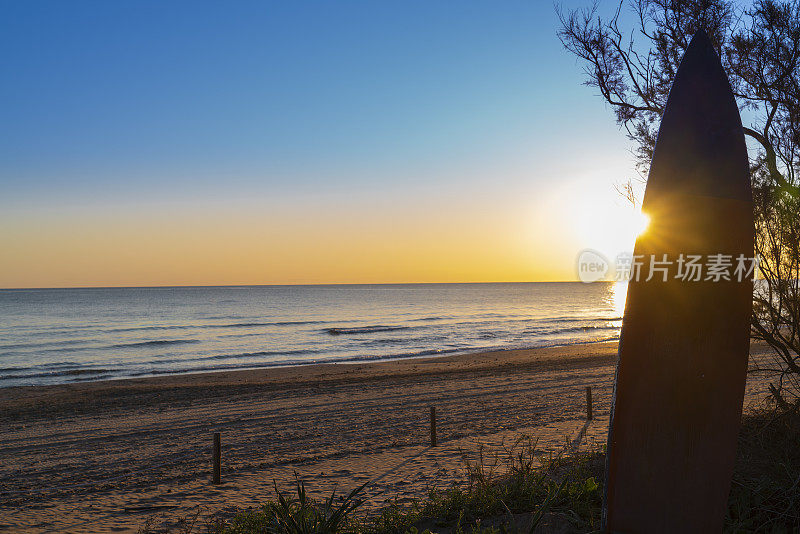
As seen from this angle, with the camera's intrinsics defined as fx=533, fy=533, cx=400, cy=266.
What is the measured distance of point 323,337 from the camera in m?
41.3

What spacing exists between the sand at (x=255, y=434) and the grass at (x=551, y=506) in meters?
1.88

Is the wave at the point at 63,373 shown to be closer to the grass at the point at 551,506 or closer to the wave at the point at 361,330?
the wave at the point at 361,330

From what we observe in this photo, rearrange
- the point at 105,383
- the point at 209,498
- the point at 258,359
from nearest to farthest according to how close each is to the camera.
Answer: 1. the point at 209,498
2. the point at 105,383
3. the point at 258,359

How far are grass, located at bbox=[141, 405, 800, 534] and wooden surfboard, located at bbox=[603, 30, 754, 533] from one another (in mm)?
611

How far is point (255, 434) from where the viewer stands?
12.3 meters

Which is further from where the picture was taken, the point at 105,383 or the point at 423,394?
the point at 105,383

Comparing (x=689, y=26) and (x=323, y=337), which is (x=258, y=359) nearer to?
(x=323, y=337)

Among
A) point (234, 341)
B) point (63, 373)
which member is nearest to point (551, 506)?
point (63, 373)

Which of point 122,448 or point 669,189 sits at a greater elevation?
point 669,189

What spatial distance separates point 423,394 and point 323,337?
25025mm

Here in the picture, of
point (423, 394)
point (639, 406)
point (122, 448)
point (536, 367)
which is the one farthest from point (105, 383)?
point (639, 406)

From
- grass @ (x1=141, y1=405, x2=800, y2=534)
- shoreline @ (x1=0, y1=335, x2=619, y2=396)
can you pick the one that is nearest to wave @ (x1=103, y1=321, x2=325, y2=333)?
shoreline @ (x1=0, y1=335, x2=619, y2=396)

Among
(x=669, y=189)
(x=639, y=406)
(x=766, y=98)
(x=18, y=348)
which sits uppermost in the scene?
(x=766, y=98)

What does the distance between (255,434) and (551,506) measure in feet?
28.9
